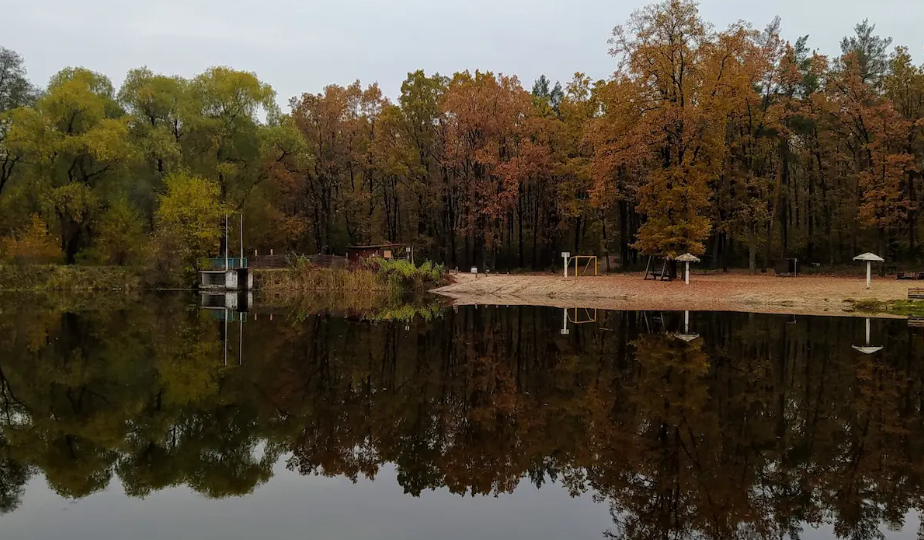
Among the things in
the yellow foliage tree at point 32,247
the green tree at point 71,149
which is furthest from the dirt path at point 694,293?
the yellow foliage tree at point 32,247

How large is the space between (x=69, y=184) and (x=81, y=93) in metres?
7.14

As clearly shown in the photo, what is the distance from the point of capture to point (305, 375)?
14.5m

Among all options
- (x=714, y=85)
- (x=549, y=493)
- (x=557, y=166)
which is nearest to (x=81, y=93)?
(x=557, y=166)

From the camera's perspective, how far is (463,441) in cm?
958

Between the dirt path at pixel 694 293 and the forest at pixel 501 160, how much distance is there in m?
3.53

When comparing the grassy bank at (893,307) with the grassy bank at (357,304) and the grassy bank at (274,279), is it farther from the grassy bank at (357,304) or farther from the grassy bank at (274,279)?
the grassy bank at (274,279)

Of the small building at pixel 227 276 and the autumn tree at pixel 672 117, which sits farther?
the small building at pixel 227 276

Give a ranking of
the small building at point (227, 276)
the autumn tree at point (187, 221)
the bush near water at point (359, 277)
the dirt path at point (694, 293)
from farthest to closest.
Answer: the small building at point (227, 276), the autumn tree at point (187, 221), the bush near water at point (359, 277), the dirt path at point (694, 293)

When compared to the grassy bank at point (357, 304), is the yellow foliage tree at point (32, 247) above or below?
above

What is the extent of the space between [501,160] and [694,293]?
2368 cm

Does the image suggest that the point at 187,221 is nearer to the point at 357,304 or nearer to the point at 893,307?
the point at 357,304

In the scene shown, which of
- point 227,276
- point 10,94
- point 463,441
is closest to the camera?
point 463,441

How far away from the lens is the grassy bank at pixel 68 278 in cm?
4625

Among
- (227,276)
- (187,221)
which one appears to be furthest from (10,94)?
(227,276)
